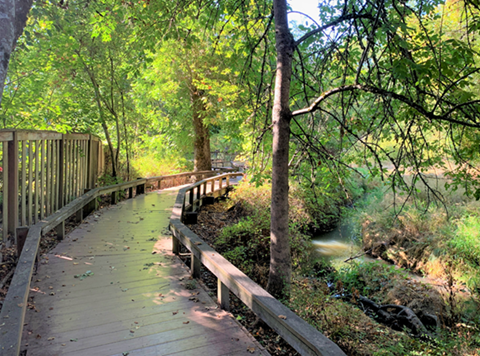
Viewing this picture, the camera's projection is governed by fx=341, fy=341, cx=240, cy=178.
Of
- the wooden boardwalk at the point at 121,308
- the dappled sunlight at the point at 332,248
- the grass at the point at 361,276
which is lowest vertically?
the dappled sunlight at the point at 332,248

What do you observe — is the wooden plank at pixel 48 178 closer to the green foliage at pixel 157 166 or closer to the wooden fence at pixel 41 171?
the wooden fence at pixel 41 171

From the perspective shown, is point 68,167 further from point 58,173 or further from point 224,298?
point 224,298

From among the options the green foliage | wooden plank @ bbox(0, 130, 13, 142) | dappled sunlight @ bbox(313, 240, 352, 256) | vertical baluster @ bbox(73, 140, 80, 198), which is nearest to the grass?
dappled sunlight @ bbox(313, 240, 352, 256)

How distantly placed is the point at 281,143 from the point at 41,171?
5.21 m

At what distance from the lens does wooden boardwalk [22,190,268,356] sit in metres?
3.37

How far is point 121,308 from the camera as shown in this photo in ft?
13.6

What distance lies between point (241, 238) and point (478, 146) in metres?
5.66

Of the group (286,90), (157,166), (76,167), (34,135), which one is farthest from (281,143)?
(157,166)

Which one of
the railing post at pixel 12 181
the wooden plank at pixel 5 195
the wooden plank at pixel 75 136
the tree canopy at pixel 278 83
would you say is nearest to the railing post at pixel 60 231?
the railing post at pixel 12 181

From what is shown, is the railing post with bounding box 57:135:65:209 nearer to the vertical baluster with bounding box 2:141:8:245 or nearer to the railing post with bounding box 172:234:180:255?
the vertical baluster with bounding box 2:141:8:245

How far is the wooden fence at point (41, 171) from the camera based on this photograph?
18.2 ft

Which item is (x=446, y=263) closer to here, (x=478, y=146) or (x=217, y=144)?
(x=478, y=146)

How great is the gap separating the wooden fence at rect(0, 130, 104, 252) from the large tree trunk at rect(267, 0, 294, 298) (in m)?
4.10

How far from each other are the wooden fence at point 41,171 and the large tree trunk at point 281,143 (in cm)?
410
